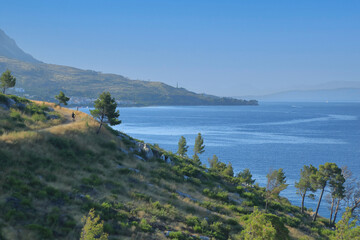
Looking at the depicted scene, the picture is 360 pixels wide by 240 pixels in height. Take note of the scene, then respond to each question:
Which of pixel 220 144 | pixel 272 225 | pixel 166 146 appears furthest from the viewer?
pixel 220 144

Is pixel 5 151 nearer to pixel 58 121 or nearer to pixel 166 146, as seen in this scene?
pixel 58 121

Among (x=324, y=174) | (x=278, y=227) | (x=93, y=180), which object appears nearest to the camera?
(x=278, y=227)

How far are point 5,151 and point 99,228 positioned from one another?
14.9 metres

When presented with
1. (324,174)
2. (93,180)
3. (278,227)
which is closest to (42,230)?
(93,180)

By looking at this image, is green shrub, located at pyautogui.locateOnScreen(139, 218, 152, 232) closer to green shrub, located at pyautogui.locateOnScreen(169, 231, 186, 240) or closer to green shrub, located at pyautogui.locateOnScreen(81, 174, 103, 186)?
green shrub, located at pyautogui.locateOnScreen(169, 231, 186, 240)

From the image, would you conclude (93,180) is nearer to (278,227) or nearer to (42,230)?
(42,230)

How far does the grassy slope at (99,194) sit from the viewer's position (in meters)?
15.9

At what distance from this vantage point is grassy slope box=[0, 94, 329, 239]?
52.0 feet

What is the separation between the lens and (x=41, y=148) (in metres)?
25.6

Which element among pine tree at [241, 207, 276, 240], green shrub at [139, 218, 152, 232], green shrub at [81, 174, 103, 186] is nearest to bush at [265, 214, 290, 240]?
pine tree at [241, 207, 276, 240]

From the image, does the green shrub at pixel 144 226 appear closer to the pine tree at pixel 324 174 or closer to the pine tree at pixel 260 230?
the pine tree at pixel 260 230

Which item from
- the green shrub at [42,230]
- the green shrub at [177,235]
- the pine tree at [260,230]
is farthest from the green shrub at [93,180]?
the pine tree at [260,230]

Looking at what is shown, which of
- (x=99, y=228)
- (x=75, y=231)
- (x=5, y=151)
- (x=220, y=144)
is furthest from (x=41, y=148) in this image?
(x=220, y=144)

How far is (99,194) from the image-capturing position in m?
21.5
